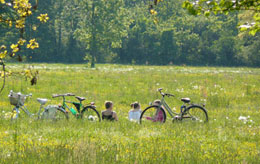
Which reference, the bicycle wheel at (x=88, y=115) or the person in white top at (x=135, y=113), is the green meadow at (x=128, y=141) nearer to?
the bicycle wheel at (x=88, y=115)

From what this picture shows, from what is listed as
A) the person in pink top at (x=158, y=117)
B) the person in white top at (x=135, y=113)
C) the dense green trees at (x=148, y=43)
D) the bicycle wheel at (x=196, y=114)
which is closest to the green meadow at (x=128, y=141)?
the bicycle wheel at (x=196, y=114)

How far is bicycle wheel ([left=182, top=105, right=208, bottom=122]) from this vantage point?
34.7 ft

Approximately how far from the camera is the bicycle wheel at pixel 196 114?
10.6 m

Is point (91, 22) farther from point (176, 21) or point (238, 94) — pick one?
point (238, 94)

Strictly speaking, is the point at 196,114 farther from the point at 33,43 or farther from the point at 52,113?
the point at 33,43

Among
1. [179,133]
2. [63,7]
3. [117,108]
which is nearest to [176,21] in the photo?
[63,7]

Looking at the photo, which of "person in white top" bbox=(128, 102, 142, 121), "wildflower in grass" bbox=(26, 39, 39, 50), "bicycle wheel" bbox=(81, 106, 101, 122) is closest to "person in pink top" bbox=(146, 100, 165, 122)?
"person in white top" bbox=(128, 102, 142, 121)

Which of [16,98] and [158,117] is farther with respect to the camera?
[158,117]

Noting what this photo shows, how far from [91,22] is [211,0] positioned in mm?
55118

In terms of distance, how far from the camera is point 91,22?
194 ft

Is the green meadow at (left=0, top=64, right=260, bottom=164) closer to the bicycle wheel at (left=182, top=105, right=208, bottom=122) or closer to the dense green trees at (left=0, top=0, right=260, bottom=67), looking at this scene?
the bicycle wheel at (left=182, top=105, right=208, bottom=122)

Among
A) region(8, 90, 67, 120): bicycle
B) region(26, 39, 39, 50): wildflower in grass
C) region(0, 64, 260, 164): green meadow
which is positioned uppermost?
region(26, 39, 39, 50): wildflower in grass

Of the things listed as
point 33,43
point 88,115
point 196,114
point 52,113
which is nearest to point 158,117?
point 196,114

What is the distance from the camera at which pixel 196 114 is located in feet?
36.2
